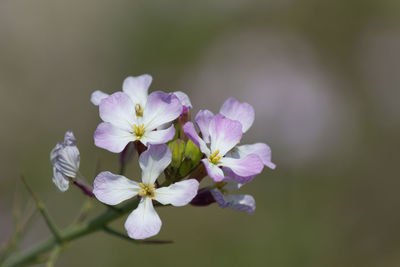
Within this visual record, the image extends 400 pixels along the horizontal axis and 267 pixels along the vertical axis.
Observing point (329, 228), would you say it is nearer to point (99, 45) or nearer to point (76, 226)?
point (76, 226)

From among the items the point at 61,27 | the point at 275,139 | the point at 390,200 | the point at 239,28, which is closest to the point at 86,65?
the point at 61,27

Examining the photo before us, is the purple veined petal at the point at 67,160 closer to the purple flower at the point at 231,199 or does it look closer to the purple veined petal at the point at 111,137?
the purple veined petal at the point at 111,137

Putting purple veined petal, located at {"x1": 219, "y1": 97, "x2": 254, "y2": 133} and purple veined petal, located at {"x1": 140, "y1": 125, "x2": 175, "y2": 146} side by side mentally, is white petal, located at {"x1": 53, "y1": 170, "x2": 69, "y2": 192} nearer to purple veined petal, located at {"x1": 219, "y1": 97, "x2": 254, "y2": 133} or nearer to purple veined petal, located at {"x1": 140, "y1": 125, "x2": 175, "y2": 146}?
purple veined petal, located at {"x1": 140, "y1": 125, "x2": 175, "y2": 146}

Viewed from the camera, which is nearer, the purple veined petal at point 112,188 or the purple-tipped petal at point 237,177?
the purple veined petal at point 112,188

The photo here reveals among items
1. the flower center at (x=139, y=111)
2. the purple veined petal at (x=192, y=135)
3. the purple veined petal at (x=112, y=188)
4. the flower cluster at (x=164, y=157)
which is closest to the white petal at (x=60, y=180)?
the flower cluster at (x=164, y=157)

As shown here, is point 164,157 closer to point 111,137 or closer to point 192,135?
point 192,135

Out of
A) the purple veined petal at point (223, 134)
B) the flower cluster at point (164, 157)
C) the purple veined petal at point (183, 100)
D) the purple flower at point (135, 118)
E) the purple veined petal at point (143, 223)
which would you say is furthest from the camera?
the purple veined petal at point (183, 100)

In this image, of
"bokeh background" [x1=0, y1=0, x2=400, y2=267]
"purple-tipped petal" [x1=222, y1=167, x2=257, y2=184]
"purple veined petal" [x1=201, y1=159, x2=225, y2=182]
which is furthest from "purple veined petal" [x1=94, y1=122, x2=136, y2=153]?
"bokeh background" [x1=0, y1=0, x2=400, y2=267]
